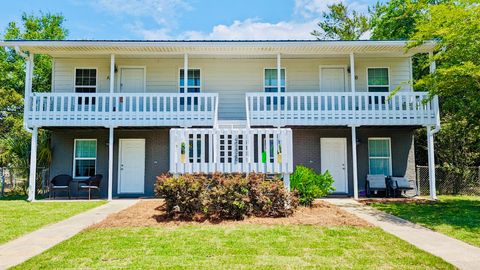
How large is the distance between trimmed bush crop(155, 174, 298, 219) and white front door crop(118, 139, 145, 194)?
6.36 metres

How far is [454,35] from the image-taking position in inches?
412

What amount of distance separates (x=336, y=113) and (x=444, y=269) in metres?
8.81

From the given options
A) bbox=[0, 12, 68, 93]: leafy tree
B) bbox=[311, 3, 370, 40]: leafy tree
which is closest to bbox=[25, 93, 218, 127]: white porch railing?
bbox=[0, 12, 68, 93]: leafy tree

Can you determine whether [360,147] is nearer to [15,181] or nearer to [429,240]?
[429,240]

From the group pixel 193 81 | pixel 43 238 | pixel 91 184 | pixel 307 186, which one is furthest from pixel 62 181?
pixel 307 186

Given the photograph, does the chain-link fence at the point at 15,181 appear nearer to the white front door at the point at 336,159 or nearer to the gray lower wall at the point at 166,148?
the gray lower wall at the point at 166,148

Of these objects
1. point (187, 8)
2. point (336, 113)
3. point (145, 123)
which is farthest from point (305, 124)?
point (187, 8)

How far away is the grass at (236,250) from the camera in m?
4.97

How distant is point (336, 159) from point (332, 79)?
10.7ft

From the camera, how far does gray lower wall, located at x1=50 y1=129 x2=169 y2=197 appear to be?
14586 millimetres

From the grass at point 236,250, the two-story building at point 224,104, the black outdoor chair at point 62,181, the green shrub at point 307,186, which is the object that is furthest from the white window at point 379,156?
the black outdoor chair at point 62,181

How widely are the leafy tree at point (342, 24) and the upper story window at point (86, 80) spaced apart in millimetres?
20217

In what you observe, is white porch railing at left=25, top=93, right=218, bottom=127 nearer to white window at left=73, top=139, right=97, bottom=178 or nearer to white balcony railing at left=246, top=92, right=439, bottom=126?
white balcony railing at left=246, top=92, right=439, bottom=126

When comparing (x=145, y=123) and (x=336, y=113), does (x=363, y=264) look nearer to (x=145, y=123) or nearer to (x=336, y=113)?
(x=336, y=113)
